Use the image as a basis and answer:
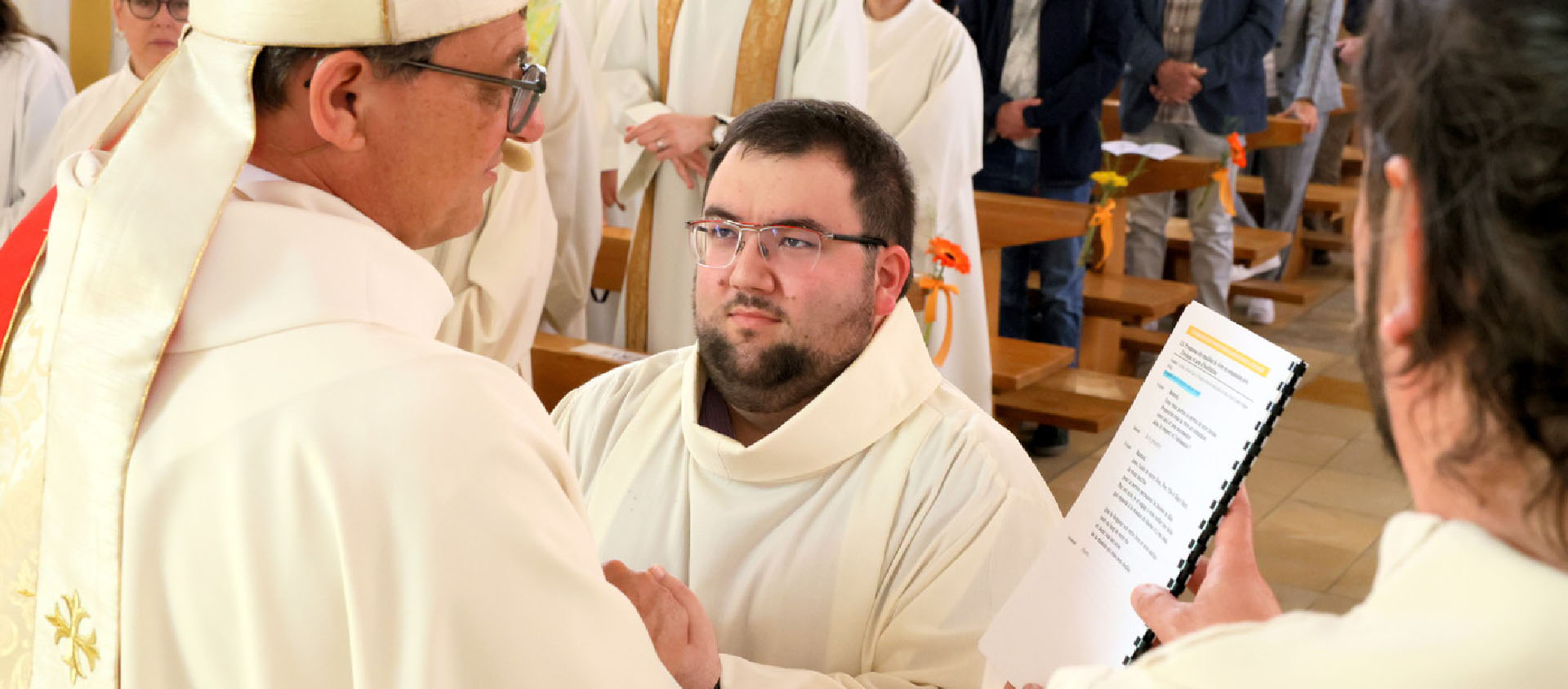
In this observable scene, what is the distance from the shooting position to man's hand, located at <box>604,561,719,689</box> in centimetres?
178

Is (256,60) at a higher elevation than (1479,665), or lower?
higher

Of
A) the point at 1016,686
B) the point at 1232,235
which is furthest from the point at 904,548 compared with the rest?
the point at 1232,235

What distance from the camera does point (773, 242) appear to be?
2430 millimetres

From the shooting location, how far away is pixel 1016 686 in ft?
5.36

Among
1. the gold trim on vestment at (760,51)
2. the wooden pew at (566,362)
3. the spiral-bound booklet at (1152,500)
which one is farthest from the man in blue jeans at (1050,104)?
the spiral-bound booklet at (1152,500)

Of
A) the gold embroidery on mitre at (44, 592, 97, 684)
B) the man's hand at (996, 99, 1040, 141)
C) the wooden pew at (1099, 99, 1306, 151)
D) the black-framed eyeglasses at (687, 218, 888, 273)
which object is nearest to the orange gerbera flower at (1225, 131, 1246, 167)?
the wooden pew at (1099, 99, 1306, 151)

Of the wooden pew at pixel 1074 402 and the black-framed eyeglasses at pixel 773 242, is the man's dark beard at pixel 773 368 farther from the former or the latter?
the wooden pew at pixel 1074 402

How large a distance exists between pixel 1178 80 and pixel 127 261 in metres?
6.28

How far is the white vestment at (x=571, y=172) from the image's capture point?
5.02 metres

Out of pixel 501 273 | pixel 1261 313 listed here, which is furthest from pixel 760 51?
pixel 1261 313

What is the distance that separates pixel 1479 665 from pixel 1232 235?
6897mm

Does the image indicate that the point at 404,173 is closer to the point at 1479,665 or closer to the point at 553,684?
the point at 553,684

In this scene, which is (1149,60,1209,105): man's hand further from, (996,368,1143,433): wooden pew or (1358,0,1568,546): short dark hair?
(1358,0,1568,546): short dark hair

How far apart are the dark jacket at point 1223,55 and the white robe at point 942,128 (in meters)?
2.03
